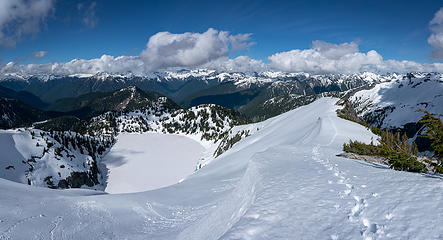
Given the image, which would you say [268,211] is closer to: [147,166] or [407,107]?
[147,166]

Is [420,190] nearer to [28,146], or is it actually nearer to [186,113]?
[28,146]

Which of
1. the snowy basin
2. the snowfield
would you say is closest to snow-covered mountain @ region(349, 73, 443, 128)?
the snowy basin

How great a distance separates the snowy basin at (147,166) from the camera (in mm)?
49781

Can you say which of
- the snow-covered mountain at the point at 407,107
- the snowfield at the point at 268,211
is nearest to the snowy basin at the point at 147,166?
the snowfield at the point at 268,211

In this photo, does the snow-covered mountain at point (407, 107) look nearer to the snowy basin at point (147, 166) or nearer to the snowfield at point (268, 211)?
the snowy basin at point (147, 166)

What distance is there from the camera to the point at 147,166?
6084 centimetres

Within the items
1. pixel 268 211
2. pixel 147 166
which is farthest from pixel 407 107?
pixel 268 211

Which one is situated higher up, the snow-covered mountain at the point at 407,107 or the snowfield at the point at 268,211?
the snow-covered mountain at the point at 407,107

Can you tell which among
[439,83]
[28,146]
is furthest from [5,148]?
[439,83]

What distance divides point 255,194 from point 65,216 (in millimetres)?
7097

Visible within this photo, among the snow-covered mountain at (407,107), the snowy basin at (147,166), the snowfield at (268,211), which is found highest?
the snow-covered mountain at (407,107)

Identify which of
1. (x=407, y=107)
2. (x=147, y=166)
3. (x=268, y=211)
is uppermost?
(x=407, y=107)

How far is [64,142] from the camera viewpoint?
6481cm

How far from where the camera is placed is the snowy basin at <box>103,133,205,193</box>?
49.8 meters
